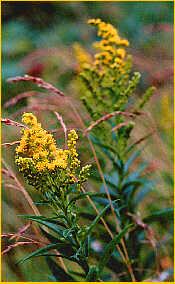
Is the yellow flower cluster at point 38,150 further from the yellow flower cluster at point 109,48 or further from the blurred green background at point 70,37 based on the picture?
the blurred green background at point 70,37

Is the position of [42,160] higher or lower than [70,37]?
lower

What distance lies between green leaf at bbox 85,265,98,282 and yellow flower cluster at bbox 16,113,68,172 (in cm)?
31

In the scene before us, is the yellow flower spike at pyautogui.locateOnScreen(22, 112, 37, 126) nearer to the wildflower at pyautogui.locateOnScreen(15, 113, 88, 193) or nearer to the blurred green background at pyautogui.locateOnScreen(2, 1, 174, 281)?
the wildflower at pyautogui.locateOnScreen(15, 113, 88, 193)

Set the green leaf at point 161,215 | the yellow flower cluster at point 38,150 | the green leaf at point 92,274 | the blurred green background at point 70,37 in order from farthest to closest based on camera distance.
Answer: the blurred green background at point 70,37, the green leaf at point 161,215, the green leaf at point 92,274, the yellow flower cluster at point 38,150

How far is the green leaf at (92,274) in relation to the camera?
0.81 m

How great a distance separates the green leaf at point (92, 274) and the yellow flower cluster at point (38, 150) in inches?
12.1

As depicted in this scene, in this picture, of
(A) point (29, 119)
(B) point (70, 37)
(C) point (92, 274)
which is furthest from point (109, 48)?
(B) point (70, 37)

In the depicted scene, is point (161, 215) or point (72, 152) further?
point (161, 215)

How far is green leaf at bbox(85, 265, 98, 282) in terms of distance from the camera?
810 millimetres

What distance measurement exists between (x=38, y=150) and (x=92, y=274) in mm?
379

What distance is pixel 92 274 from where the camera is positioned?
0.83 m

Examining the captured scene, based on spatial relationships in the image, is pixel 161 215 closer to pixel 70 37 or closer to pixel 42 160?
pixel 42 160

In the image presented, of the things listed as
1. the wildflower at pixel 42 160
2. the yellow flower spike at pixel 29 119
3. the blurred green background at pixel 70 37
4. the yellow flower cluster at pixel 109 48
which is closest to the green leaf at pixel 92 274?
the wildflower at pixel 42 160

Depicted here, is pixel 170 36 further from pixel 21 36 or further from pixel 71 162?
pixel 71 162
